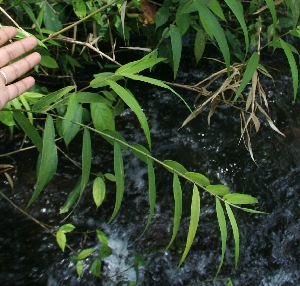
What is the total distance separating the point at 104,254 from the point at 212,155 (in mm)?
936

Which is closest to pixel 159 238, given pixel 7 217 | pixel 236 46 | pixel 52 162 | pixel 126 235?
pixel 126 235

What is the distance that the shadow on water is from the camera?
7.16 feet

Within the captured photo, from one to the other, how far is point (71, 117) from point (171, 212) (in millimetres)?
1276

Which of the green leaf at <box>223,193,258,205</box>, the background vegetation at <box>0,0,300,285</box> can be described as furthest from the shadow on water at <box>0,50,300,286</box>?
the green leaf at <box>223,193,258,205</box>

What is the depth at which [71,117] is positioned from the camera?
47.9 inches

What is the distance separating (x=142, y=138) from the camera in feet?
8.48

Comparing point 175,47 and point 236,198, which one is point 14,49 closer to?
point 175,47

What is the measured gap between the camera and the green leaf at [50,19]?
2102 mm

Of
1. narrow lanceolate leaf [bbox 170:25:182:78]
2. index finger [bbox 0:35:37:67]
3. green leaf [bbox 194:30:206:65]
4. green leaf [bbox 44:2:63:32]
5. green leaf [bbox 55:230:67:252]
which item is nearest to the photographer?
index finger [bbox 0:35:37:67]

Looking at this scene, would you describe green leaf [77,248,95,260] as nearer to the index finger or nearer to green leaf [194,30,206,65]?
the index finger

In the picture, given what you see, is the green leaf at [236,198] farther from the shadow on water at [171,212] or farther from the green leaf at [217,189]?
the shadow on water at [171,212]

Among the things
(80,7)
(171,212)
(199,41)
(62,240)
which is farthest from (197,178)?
(199,41)

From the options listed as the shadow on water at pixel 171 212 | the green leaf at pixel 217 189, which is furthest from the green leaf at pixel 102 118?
the shadow on water at pixel 171 212

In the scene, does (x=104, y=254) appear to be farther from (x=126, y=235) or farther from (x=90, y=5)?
(x=90, y=5)
